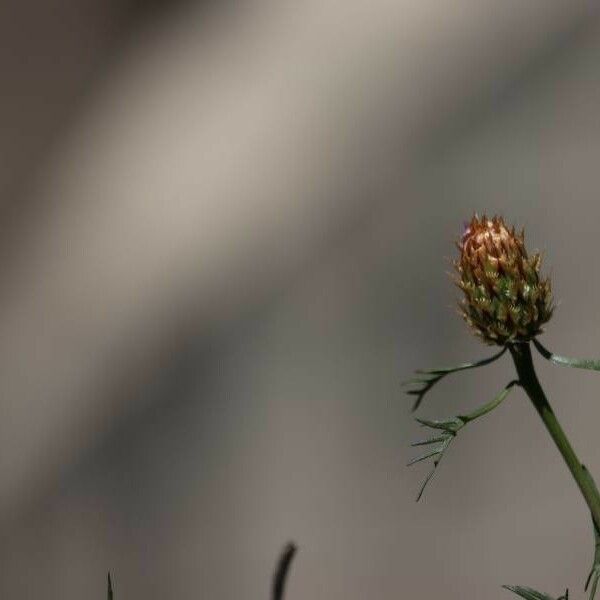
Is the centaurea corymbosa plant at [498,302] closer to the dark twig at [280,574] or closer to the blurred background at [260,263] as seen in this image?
the dark twig at [280,574]

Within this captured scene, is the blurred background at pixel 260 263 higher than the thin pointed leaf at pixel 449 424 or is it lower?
higher

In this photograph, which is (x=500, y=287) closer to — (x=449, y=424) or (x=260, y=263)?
(x=449, y=424)

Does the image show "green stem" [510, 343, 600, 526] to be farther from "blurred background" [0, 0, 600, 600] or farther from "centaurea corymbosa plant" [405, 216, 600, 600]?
"blurred background" [0, 0, 600, 600]

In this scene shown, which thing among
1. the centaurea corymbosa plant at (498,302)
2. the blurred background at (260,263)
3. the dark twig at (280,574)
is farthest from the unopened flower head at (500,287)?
the blurred background at (260,263)

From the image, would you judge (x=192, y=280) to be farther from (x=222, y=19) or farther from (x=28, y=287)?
(x=222, y=19)

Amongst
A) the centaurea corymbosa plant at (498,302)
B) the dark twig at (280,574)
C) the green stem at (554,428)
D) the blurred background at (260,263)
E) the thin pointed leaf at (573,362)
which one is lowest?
the dark twig at (280,574)

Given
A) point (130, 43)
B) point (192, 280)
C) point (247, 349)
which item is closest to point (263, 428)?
point (247, 349)
